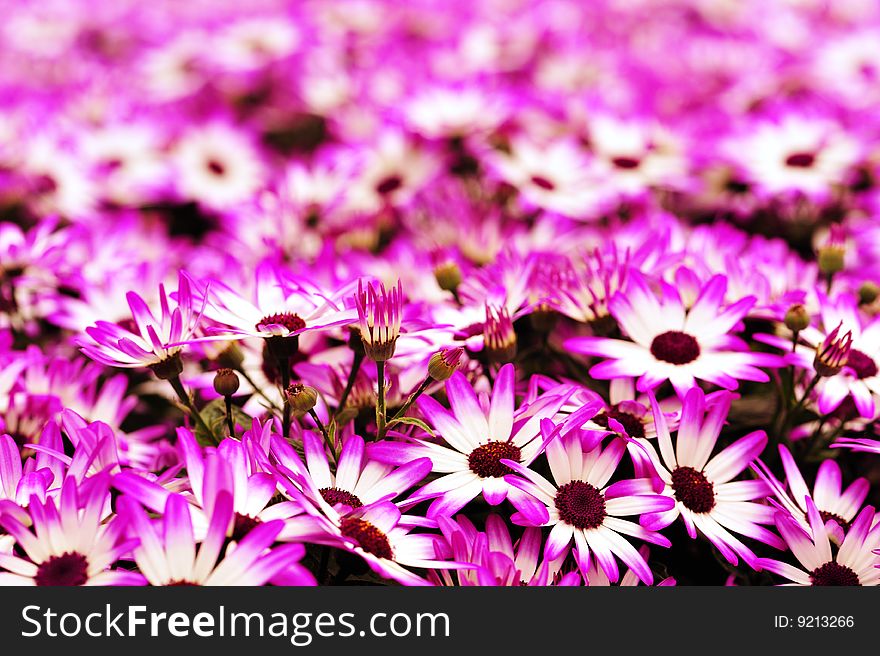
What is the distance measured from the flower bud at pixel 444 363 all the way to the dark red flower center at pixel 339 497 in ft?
0.66

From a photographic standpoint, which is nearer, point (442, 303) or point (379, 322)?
point (379, 322)

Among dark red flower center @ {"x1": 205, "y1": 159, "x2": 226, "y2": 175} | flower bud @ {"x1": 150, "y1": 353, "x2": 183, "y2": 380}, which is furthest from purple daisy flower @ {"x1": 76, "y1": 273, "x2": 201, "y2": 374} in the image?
dark red flower center @ {"x1": 205, "y1": 159, "x2": 226, "y2": 175}

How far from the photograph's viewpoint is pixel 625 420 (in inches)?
52.3

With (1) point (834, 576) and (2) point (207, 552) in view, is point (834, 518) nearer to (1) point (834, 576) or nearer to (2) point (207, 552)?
(1) point (834, 576)

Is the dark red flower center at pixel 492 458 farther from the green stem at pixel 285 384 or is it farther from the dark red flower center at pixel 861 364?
the dark red flower center at pixel 861 364

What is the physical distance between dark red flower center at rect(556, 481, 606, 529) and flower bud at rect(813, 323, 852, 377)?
43 centimetres

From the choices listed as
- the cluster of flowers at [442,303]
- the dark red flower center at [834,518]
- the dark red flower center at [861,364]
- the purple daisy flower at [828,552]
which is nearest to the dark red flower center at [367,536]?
the cluster of flowers at [442,303]

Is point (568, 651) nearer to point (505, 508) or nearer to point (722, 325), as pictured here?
point (505, 508)

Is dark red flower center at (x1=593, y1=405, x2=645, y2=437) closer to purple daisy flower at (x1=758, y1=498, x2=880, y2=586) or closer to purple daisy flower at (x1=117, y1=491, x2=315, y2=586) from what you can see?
purple daisy flower at (x1=758, y1=498, x2=880, y2=586)

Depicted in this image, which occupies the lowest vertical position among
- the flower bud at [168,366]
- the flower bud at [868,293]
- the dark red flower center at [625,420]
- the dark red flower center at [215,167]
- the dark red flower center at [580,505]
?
the dark red flower center at [580,505]

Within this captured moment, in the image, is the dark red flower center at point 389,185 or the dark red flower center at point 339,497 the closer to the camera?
the dark red flower center at point 339,497

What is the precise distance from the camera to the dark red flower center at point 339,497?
3.75 feet

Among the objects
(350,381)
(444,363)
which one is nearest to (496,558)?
(444,363)

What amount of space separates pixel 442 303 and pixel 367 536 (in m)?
0.70
